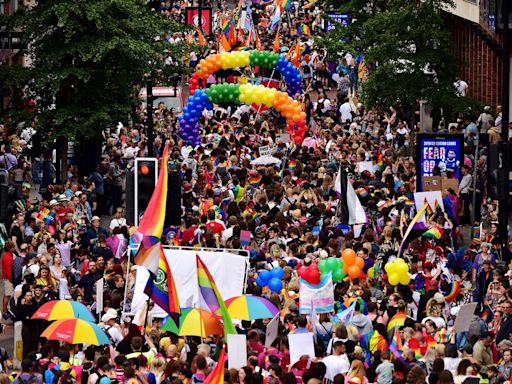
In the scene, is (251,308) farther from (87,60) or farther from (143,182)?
(87,60)

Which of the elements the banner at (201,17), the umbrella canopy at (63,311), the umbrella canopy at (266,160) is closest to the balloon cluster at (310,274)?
the umbrella canopy at (63,311)

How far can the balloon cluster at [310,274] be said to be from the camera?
88.5 feet

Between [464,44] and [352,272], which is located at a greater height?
[464,44]

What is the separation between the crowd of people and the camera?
2291 cm

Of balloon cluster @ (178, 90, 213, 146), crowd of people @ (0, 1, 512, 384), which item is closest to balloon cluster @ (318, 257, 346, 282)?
crowd of people @ (0, 1, 512, 384)

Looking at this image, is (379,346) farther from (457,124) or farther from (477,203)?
(457,124)

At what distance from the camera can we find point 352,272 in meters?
28.2

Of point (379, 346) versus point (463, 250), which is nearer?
point (379, 346)

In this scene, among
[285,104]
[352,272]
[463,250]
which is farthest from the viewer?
[285,104]

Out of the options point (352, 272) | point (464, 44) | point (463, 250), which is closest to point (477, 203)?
point (463, 250)

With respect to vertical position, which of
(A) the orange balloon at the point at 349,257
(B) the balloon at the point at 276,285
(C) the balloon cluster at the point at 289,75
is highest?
(C) the balloon cluster at the point at 289,75

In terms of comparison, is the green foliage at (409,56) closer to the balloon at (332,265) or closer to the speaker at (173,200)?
the speaker at (173,200)

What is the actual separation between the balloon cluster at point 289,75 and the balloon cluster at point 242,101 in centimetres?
377

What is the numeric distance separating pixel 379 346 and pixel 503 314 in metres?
1.87
